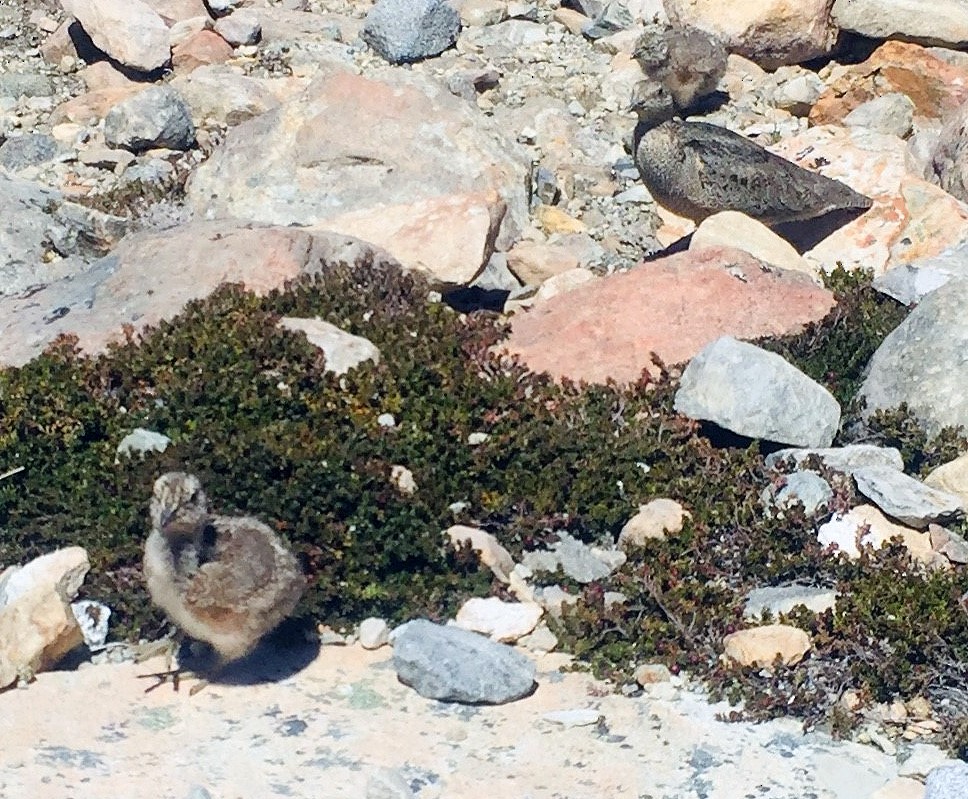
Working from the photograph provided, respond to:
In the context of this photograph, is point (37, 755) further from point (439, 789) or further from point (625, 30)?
point (625, 30)

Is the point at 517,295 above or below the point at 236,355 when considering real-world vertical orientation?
below

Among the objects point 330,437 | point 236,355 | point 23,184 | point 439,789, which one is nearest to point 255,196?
point 23,184

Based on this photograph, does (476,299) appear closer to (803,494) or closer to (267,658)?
(803,494)

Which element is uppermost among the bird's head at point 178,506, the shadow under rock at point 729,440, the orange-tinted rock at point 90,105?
the bird's head at point 178,506

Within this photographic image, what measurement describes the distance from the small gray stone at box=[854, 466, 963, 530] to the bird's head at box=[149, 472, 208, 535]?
3.47 metres

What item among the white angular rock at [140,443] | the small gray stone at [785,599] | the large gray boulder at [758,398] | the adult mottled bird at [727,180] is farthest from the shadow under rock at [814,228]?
the white angular rock at [140,443]

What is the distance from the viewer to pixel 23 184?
11.4 metres

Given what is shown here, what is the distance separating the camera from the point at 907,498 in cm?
753

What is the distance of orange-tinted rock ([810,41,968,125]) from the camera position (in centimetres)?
1382

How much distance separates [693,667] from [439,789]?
4.64 feet

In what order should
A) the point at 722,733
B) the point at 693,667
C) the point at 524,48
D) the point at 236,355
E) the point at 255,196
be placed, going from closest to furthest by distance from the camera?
1. the point at 722,733
2. the point at 693,667
3. the point at 236,355
4. the point at 255,196
5. the point at 524,48

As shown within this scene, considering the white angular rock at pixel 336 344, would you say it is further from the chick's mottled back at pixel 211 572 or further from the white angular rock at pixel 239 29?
the white angular rock at pixel 239 29

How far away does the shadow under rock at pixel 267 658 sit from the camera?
664cm

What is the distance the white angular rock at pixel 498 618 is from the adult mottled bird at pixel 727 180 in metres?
5.26
